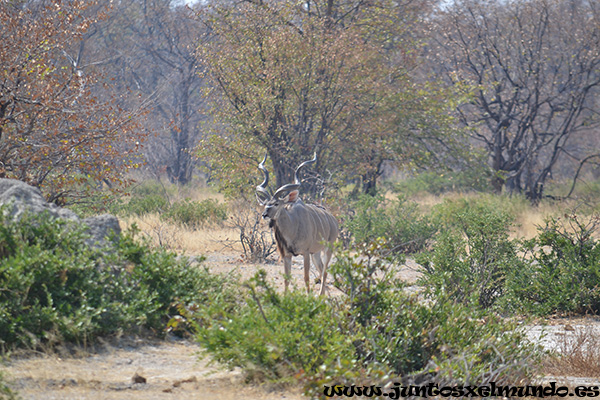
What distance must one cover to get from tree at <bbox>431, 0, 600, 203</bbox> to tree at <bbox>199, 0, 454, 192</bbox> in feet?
15.6

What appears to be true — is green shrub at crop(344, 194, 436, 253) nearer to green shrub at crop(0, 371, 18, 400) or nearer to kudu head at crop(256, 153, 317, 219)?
kudu head at crop(256, 153, 317, 219)

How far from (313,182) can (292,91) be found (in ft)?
6.70

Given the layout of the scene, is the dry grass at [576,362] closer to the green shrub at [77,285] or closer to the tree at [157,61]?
the green shrub at [77,285]

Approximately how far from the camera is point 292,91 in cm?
1562

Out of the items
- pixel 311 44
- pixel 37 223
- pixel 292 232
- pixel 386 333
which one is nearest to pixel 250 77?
pixel 311 44

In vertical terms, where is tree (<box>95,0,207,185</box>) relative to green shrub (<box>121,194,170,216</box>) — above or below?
above

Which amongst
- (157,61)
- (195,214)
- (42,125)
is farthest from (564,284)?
(157,61)

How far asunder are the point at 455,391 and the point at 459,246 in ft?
15.5

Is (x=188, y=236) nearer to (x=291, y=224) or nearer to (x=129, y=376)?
(x=291, y=224)

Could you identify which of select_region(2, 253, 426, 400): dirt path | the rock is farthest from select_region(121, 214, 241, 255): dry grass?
select_region(2, 253, 426, 400): dirt path

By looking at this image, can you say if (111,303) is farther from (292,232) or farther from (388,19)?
(388,19)

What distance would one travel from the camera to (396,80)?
18.0 meters

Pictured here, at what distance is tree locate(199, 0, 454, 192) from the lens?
50.2 feet

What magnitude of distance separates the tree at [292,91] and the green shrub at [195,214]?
88 centimetres
